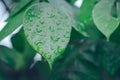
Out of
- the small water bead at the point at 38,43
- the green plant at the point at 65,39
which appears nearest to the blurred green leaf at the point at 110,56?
the green plant at the point at 65,39

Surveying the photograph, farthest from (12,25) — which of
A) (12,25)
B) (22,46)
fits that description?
(22,46)

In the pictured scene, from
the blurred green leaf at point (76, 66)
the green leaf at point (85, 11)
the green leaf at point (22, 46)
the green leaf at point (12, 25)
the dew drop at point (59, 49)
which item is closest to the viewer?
the dew drop at point (59, 49)

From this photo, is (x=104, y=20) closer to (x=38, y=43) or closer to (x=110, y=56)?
(x=38, y=43)

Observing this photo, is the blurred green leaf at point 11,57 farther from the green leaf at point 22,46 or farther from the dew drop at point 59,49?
the dew drop at point 59,49

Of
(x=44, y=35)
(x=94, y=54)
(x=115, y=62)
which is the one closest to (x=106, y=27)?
(x=44, y=35)

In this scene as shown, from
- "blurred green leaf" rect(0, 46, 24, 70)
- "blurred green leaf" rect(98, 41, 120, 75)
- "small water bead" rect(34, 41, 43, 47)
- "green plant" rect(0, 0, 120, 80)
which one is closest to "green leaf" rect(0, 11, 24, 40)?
"green plant" rect(0, 0, 120, 80)

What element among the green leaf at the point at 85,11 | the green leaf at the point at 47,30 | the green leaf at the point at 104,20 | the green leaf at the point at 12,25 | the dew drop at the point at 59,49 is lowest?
the green leaf at the point at 85,11

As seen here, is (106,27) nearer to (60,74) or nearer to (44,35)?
(44,35)
